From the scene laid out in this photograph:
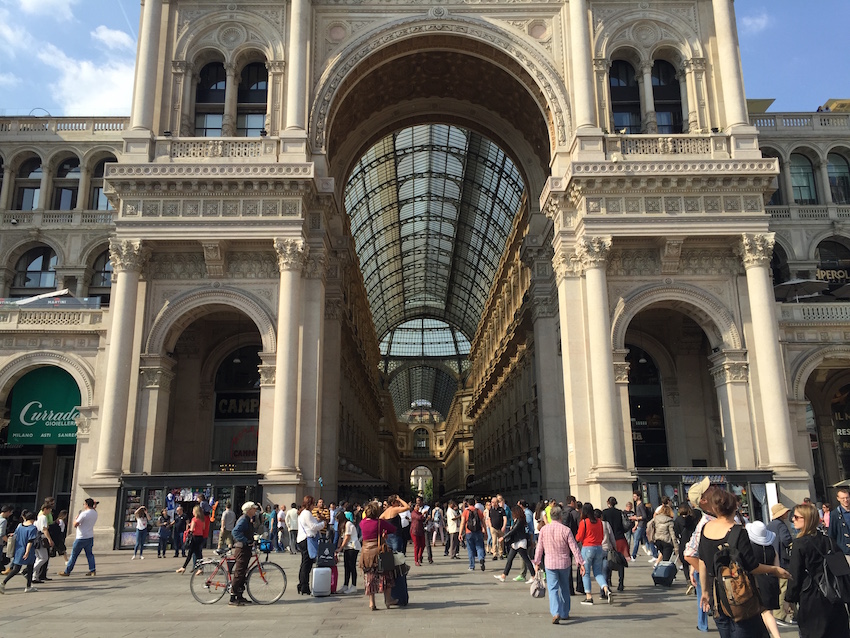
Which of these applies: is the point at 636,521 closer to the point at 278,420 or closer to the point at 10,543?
the point at 278,420

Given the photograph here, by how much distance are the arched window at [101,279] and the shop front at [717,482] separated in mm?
30332

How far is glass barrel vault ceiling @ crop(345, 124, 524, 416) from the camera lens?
5456cm

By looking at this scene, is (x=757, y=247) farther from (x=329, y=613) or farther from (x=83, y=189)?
(x=83, y=189)

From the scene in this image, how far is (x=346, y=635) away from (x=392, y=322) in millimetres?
92511

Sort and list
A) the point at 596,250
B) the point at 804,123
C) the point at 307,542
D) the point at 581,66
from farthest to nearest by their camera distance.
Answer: the point at 804,123 → the point at 581,66 → the point at 596,250 → the point at 307,542

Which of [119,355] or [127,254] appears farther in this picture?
[127,254]

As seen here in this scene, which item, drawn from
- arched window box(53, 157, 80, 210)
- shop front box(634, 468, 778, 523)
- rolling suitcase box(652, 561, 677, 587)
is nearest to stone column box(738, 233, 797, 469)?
shop front box(634, 468, 778, 523)

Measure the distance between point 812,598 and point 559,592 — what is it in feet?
16.7

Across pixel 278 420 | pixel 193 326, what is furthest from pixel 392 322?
pixel 278 420

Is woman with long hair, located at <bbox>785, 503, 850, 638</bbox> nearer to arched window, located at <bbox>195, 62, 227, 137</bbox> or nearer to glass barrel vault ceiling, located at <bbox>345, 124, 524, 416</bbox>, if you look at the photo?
arched window, located at <bbox>195, 62, 227, 137</bbox>

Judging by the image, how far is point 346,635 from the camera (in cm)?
1046

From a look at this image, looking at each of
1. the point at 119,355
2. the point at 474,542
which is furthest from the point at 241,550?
the point at 119,355

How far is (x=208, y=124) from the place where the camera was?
32.5m

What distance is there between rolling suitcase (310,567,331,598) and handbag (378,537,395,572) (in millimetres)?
1944
